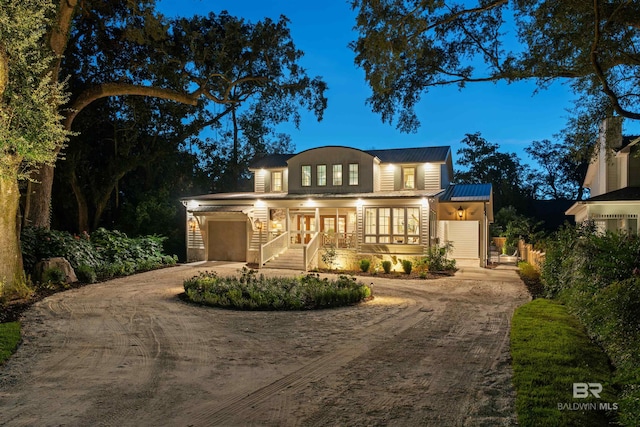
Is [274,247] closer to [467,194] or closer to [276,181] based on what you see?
[276,181]

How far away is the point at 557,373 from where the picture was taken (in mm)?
5371

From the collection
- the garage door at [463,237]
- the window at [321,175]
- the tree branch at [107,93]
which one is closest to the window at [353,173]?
the window at [321,175]

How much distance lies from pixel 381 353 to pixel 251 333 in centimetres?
259

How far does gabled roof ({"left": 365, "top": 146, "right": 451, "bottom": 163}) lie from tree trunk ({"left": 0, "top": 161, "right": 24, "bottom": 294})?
15.9 m

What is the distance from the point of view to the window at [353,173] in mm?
22203

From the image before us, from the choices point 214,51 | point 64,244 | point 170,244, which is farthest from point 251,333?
point 170,244

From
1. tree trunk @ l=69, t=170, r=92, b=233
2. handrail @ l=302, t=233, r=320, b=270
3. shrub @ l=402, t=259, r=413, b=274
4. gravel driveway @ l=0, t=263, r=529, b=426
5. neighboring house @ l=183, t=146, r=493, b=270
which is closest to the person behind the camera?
gravel driveway @ l=0, t=263, r=529, b=426

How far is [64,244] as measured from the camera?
1538 centimetres

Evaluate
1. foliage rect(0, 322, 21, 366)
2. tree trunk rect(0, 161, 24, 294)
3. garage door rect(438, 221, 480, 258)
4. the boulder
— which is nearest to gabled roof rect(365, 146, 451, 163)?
garage door rect(438, 221, 480, 258)

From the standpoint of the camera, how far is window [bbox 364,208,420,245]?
19.9 m

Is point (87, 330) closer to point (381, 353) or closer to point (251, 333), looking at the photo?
point (251, 333)

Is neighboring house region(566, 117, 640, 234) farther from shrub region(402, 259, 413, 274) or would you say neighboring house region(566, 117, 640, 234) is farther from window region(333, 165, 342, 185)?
window region(333, 165, 342, 185)

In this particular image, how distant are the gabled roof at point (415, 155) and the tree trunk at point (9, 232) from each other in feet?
52.0

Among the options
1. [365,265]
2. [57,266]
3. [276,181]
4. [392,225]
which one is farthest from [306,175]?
[57,266]
